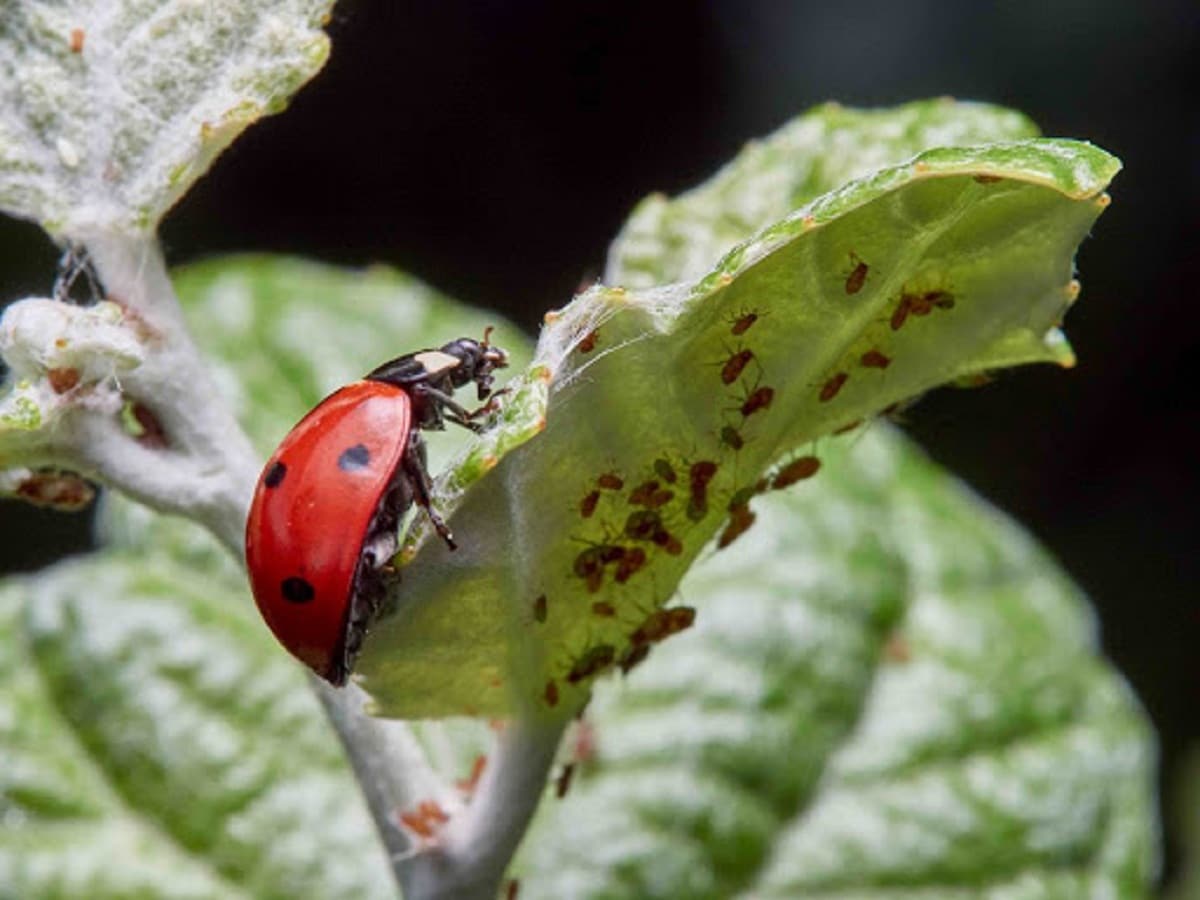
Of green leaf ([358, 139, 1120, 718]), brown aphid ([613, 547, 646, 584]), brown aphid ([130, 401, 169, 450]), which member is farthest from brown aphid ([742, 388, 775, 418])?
brown aphid ([130, 401, 169, 450])

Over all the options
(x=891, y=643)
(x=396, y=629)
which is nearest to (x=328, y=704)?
(x=396, y=629)

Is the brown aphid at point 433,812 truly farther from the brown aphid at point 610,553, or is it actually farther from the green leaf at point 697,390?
the brown aphid at point 610,553

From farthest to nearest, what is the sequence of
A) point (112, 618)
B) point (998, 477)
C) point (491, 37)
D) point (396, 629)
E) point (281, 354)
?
1. point (491, 37)
2. point (998, 477)
3. point (281, 354)
4. point (112, 618)
5. point (396, 629)

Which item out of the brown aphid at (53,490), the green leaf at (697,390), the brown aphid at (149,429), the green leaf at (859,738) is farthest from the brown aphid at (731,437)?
the green leaf at (859,738)

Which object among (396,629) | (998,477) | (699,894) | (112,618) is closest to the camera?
(396,629)

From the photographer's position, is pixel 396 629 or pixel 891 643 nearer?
pixel 396 629

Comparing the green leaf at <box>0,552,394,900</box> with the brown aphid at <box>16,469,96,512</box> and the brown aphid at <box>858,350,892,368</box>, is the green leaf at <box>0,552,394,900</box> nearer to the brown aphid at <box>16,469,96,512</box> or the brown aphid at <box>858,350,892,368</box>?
the brown aphid at <box>16,469,96,512</box>

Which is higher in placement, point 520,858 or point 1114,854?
point 520,858

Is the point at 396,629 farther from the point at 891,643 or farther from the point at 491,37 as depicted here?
the point at 491,37
